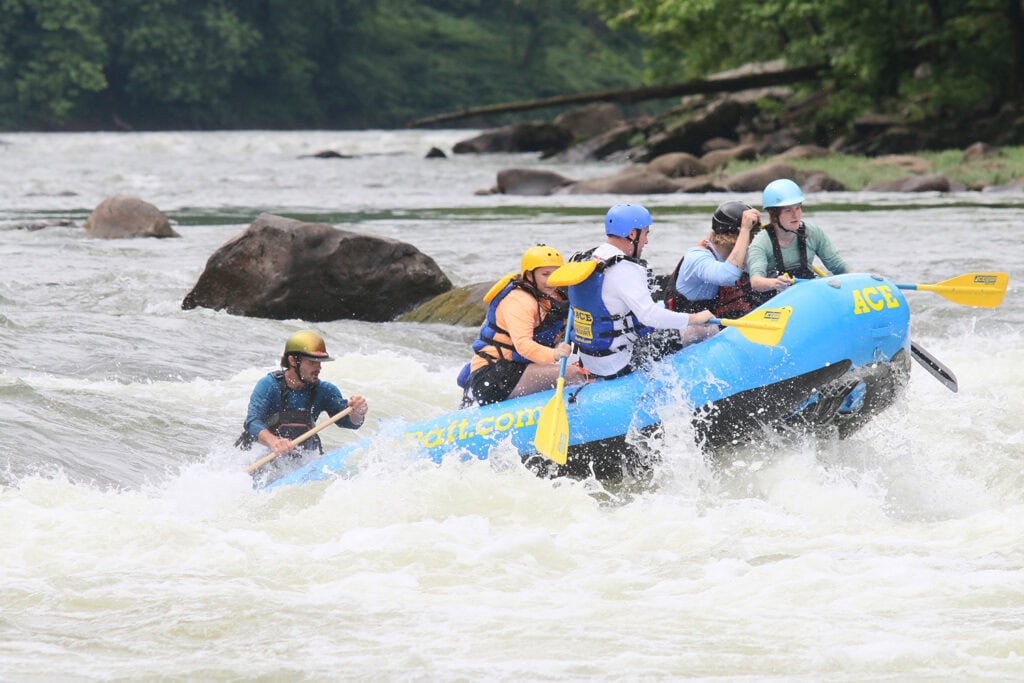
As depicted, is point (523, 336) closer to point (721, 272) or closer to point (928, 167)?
point (721, 272)

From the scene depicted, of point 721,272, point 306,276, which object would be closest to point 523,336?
point 721,272

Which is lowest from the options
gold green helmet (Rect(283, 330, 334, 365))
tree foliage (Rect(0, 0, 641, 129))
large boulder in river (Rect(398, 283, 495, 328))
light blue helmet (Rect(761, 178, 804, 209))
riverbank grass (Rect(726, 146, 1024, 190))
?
tree foliage (Rect(0, 0, 641, 129))

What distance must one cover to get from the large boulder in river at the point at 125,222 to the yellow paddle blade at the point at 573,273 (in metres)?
13.6

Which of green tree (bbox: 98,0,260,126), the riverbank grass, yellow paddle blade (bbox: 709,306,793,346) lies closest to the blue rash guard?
yellow paddle blade (bbox: 709,306,793,346)

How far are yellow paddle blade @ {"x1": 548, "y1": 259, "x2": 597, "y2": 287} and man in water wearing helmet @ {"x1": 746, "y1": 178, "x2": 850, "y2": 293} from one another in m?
1.08

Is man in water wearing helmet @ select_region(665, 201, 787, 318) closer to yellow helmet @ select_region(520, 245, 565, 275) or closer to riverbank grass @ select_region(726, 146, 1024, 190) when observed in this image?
yellow helmet @ select_region(520, 245, 565, 275)

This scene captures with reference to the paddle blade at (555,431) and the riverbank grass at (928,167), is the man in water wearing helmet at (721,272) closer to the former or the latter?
the paddle blade at (555,431)

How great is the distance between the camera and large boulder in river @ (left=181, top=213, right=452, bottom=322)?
1409 cm

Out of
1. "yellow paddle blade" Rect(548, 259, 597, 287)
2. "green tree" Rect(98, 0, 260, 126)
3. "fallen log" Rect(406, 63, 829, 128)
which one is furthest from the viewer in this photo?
"green tree" Rect(98, 0, 260, 126)

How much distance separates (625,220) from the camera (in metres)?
7.36

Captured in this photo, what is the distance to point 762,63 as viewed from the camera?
40.6m

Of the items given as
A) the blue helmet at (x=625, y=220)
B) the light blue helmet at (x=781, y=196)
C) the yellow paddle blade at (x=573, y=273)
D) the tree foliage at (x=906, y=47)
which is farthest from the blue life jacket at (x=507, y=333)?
the tree foliage at (x=906, y=47)

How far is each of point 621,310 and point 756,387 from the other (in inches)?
31.0

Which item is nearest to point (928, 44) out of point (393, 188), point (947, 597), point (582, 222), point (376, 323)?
point (393, 188)
